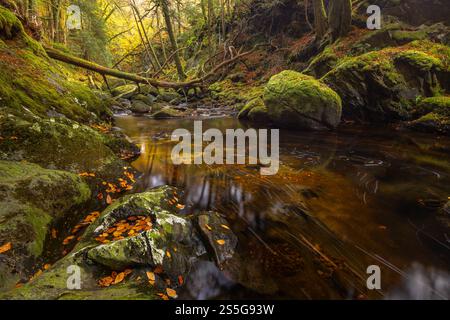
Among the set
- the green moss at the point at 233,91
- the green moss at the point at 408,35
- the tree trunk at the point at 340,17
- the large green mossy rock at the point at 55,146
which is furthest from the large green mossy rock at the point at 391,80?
the large green mossy rock at the point at 55,146

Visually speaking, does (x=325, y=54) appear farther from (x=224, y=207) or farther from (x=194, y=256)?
(x=194, y=256)

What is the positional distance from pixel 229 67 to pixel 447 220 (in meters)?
19.4

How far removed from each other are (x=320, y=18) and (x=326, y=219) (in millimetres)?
13192

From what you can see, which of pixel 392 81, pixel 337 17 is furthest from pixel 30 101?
pixel 337 17

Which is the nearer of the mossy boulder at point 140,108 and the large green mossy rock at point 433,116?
the large green mossy rock at point 433,116

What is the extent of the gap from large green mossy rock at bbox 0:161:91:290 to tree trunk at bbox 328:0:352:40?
524 inches

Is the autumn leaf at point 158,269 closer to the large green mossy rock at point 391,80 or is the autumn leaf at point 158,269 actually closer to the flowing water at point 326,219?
the flowing water at point 326,219

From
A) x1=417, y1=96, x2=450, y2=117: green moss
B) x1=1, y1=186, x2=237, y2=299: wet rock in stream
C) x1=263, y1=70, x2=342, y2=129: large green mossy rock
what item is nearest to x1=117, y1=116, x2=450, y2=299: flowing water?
x1=1, y1=186, x2=237, y2=299: wet rock in stream

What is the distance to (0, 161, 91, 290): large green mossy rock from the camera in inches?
95.7

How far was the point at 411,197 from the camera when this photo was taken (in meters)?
4.26

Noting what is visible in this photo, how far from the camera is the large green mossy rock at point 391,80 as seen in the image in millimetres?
9484

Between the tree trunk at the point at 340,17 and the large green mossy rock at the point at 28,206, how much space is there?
1331 centimetres

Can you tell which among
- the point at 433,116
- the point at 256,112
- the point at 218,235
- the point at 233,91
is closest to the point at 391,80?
the point at 433,116

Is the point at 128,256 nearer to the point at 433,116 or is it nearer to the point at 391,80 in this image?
the point at 433,116
